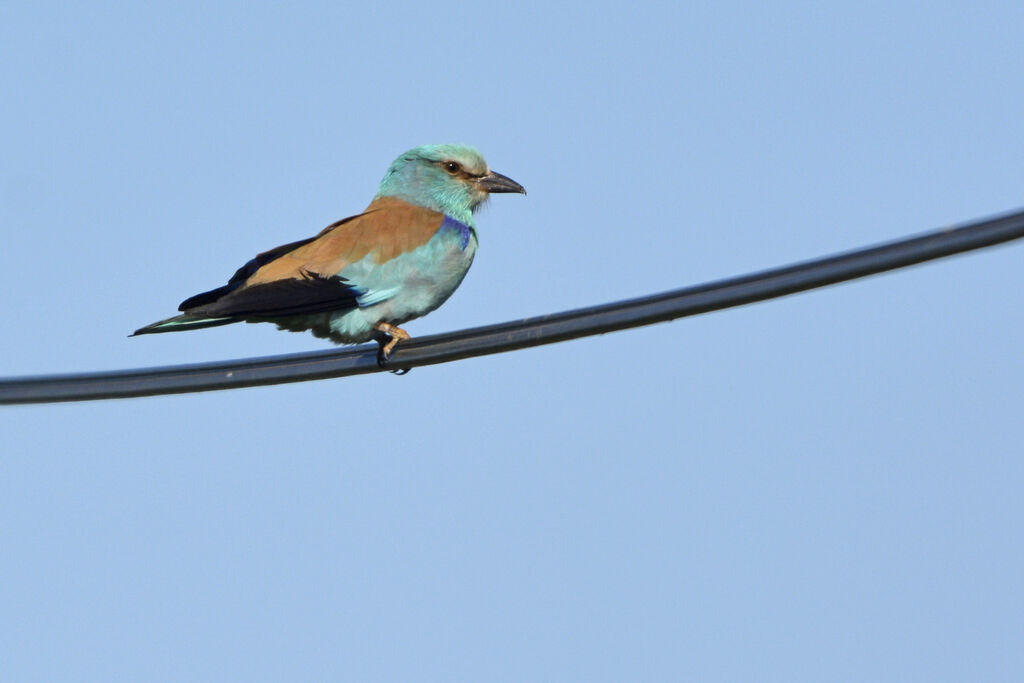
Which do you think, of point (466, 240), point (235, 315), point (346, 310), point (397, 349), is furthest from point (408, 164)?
point (397, 349)

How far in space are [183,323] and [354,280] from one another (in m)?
1.01

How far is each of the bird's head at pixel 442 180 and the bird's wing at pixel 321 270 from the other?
0.48 meters

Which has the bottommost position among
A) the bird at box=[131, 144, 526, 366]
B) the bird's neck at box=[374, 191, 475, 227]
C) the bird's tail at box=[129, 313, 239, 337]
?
the bird's tail at box=[129, 313, 239, 337]

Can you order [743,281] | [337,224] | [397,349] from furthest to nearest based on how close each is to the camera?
Answer: 1. [337,224]
2. [397,349]
3. [743,281]

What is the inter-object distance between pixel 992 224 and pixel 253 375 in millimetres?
2773

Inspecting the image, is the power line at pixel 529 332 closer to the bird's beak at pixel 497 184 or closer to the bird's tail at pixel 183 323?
the bird's tail at pixel 183 323

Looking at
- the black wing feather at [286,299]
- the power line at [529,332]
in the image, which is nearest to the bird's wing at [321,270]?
the black wing feather at [286,299]

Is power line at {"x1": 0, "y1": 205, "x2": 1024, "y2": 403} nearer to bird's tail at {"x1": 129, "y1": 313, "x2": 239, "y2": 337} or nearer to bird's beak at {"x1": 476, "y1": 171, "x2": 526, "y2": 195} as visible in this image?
bird's tail at {"x1": 129, "y1": 313, "x2": 239, "y2": 337}

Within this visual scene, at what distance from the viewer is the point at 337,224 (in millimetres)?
8164

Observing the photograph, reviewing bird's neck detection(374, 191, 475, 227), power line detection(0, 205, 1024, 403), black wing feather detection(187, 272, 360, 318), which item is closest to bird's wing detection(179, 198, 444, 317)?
black wing feather detection(187, 272, 360, 318)

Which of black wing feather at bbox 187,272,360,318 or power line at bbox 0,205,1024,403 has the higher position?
black wing feather at bbox 187,272,360,318

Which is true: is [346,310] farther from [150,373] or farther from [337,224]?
[150,373]

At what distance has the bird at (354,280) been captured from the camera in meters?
7.11

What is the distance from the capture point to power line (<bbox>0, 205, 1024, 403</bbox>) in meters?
4.23
